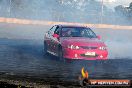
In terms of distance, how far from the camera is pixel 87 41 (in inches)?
617

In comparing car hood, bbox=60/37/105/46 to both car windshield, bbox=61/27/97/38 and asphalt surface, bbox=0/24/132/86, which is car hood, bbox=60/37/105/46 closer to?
car windshield, bbox=61/27/97/38

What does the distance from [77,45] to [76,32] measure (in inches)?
59.1

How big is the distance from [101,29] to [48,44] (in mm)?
24733

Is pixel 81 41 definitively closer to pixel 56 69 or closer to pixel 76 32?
pixel 76 32

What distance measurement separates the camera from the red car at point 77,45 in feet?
50.2

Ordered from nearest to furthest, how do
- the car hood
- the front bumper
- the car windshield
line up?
the front bumper < the car hood < the car windshield

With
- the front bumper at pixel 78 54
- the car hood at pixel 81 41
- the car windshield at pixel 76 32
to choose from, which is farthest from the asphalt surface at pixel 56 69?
the car windshield at pixel 76 32

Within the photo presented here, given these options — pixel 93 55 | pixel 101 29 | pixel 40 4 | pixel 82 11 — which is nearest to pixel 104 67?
pixel 93 55

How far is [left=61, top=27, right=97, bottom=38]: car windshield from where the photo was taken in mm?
16672

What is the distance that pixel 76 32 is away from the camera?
55.3 ft

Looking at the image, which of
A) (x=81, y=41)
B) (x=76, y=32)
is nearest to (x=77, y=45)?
(x=81, y=41)

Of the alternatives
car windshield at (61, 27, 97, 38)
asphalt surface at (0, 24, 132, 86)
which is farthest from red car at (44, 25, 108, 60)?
asphalt surface at (0, 24, 132, 86)

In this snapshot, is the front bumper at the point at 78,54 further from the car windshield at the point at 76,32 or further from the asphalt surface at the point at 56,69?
the car windshield at the point at 76,32

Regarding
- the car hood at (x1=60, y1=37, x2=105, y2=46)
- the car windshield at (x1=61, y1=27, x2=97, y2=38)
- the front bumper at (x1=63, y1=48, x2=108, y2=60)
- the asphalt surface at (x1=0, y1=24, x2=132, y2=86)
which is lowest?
the asphalt surface at (x1=0, y1=24, x2=132, y2=86)
